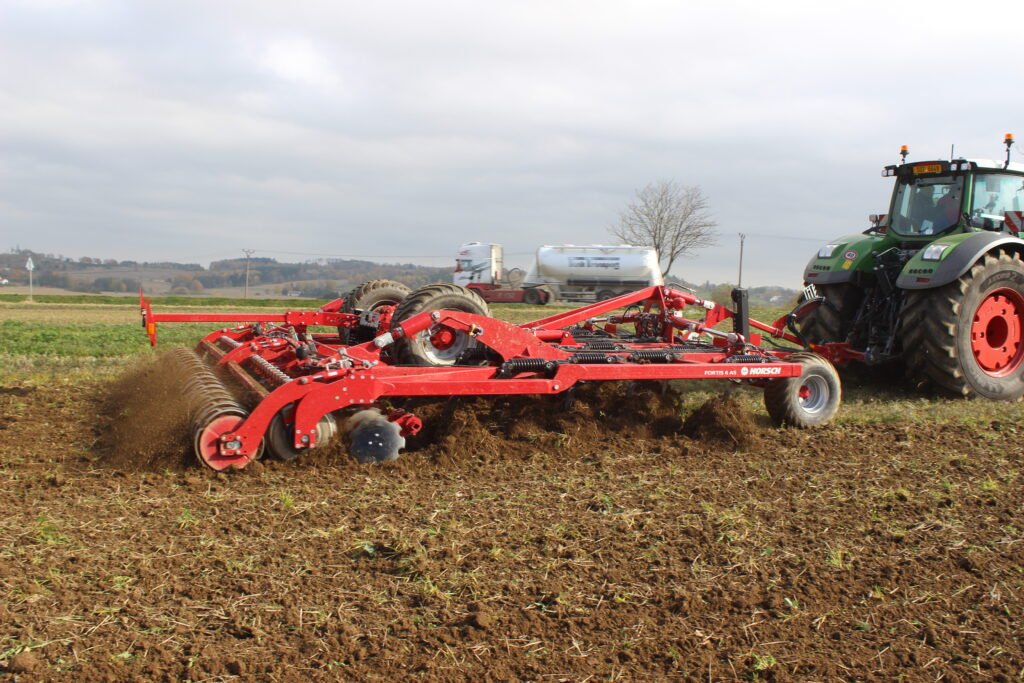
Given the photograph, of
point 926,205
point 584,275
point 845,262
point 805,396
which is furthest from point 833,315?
point 584,275

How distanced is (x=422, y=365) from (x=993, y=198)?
19.2 ft

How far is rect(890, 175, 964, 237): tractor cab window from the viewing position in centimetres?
820

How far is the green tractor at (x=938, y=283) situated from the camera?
7.47 metres

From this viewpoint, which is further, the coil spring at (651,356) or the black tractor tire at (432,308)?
the black tractor tire at (432,308)

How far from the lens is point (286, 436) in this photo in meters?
5.10

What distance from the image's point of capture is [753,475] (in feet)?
16.8

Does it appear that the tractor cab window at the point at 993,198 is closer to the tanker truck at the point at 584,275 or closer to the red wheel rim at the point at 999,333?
the red wheel rim at the point at 999,333

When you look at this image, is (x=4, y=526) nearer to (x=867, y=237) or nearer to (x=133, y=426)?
(x=133, y=426)

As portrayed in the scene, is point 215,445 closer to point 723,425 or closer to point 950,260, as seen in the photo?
point 723,425

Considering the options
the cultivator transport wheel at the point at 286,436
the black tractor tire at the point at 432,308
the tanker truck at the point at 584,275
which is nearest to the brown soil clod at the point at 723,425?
the black tractor tire at the point at 432,308

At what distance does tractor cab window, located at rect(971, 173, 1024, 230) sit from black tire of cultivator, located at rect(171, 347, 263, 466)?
699cm

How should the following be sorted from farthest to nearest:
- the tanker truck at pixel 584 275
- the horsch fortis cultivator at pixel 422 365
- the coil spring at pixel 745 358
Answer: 1. the tanker truck at pixel 584 275
2. the coil spring at pixel 745 358
3. the horsch fortis cultivator at pixel 422 365

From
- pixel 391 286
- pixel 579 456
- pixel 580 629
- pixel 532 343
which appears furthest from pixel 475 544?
pixel 391 286

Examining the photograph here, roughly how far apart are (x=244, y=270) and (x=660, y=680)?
47.9 m
